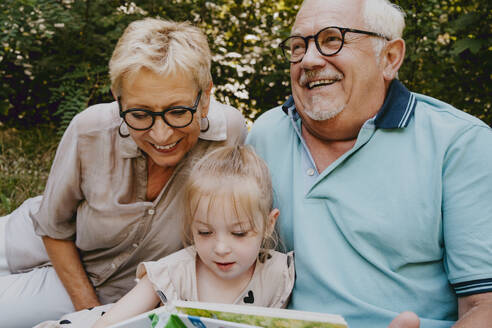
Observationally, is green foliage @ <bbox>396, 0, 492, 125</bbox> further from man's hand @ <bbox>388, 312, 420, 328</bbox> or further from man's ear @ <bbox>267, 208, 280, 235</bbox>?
man's hand @ <bbox>388, 312, 420, 328</bbox>

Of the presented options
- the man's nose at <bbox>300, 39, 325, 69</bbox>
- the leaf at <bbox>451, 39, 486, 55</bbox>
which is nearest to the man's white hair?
Answer: the man's nose at <bbox>300, 39, 325, 69</bbox>

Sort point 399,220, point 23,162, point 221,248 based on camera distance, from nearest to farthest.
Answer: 1. point 221,248
2. point 399,220
3. point 23,162

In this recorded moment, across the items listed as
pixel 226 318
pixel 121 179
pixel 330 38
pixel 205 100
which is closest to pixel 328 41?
pixel 330 38

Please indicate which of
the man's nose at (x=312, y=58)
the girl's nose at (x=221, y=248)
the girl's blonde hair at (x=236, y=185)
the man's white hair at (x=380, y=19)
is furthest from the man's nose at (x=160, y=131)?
the man's white hair at (x=380, y=19)

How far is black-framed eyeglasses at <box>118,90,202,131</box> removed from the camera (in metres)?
1.95

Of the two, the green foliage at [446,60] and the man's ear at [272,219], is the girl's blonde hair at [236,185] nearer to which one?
the man's ear at [272,219]

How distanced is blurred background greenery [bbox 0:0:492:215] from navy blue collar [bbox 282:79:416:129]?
1379mm

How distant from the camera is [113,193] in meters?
2.26

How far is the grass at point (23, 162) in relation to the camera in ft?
12.7

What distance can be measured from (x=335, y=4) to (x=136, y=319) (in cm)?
154

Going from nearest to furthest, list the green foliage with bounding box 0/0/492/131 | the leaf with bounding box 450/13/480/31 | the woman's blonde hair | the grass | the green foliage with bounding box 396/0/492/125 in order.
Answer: the woman's blonde hair < the leaf with bounding box 450/13/480/31 < the green foliage with bounding box 396/0/492/125 < the green foliage with bounding box 0/0/492/131 < the grass

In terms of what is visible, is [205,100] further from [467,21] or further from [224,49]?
[224,49]

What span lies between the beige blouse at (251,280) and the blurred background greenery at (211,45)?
2156 millimetres

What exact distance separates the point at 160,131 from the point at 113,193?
485mm
